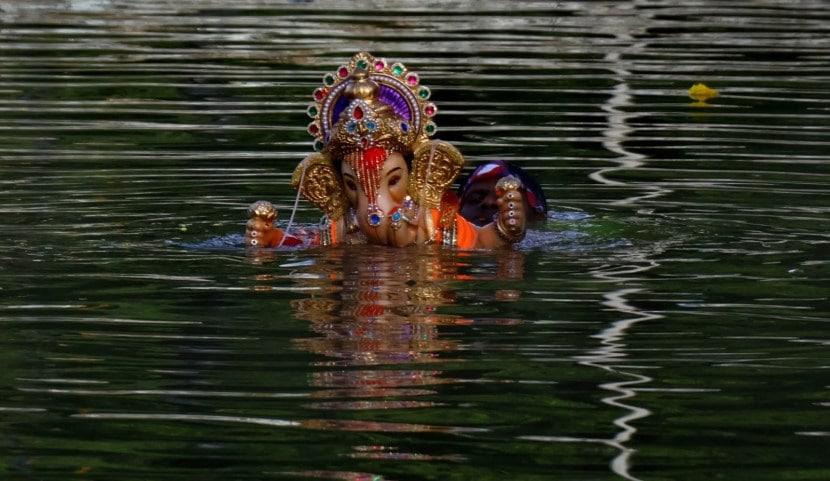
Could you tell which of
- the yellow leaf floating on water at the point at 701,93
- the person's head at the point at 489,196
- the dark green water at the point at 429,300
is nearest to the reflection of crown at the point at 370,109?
the dark green water at the point at 429,300

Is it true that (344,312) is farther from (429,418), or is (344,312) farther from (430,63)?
(430,63)

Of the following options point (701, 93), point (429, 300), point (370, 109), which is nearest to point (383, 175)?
point (370, 109)

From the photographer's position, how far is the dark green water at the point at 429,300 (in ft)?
20.3

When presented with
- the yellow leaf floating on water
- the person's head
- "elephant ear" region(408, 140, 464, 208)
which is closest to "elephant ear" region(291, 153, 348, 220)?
"elephant ear" region(408, 140, 464, 208)

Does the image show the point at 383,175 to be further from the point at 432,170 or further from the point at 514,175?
the point at 514,175

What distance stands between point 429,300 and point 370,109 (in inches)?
55.7

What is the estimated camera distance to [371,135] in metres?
9.41

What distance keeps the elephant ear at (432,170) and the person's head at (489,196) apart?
2.38ft

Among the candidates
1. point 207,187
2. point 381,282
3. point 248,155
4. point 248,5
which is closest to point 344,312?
point 381,282

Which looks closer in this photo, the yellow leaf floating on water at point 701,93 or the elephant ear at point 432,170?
the elephant ear at point 432,170

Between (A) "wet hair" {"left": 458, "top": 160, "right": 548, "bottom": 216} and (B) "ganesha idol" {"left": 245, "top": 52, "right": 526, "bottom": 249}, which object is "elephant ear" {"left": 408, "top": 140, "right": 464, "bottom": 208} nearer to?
(B) "ganesha idol" {"left": 245, "top": 52, "right": 526, "bottom": 249}

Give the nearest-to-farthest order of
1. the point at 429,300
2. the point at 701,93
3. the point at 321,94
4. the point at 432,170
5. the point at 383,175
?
the point at 429,300
the point at 383,175
the point at 432,170
the point at 321,94
the point at 701,93

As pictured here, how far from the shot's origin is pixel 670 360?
23.8 feet

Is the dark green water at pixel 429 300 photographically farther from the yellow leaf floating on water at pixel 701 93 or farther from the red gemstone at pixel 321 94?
the red gemstone at pixel 321 94
